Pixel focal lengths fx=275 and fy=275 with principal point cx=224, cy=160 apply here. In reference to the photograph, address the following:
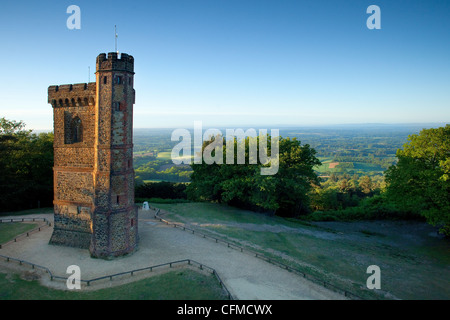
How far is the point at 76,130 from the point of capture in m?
22.5

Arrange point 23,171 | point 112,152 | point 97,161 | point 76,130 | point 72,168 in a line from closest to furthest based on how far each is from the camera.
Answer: point 112,152
point 97,161
point 72,168
point 76,130
point 23,171

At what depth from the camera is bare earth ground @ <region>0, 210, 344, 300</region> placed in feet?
53.8

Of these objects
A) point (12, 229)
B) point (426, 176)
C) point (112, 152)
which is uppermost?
point (112, 152)

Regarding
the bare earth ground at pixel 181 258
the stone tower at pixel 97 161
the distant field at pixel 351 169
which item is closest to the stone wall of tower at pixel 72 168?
the stone tower at pixel 97 161

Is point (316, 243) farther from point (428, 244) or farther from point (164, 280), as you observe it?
point (164, 280)

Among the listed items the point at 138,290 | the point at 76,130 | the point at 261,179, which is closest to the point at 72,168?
the point at 76,130

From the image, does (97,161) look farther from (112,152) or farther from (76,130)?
(76,130)

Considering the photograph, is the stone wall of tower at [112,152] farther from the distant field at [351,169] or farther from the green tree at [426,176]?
the distant field at [351,169]

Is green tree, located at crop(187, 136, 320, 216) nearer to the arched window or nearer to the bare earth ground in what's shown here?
the bare earth ground

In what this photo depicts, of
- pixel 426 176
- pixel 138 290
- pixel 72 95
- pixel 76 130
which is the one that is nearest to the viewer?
pixel 138 290

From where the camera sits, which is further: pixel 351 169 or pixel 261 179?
pixel 351 169

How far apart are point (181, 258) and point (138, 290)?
493 centimetres

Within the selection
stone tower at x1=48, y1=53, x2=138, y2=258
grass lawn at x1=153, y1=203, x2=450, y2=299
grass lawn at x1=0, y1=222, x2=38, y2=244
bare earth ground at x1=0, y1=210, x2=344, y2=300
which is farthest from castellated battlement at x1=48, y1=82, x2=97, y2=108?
grass lawn at x1=153, y1=203, x2=450, y2=299
